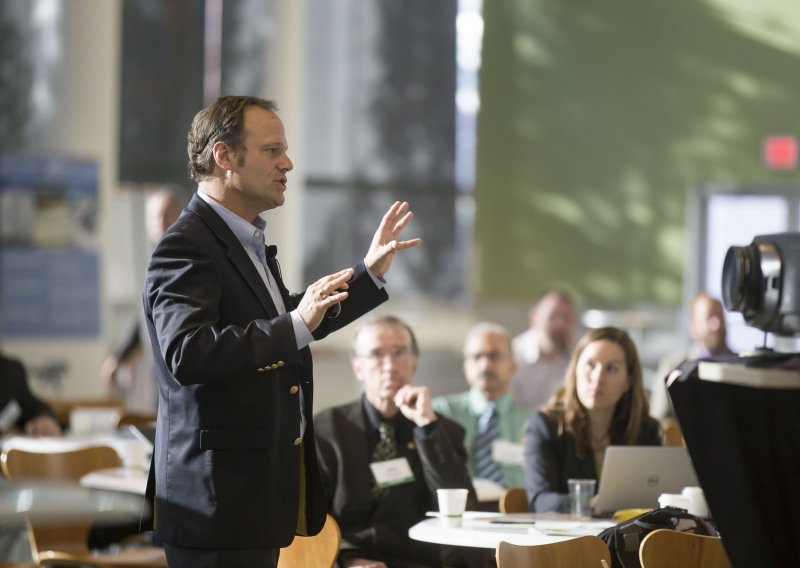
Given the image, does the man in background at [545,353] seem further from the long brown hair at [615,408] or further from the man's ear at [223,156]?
the man's ear at [223,156]

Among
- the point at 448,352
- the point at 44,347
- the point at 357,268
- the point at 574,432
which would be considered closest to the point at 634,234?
the point at 448,352

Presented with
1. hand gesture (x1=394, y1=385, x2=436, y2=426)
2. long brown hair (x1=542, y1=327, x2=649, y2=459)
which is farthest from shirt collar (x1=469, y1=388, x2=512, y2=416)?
hand gesture (x1=394, y1=385, x2=436, y2=426)

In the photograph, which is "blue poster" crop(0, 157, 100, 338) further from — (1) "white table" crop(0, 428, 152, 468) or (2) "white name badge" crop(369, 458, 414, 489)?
(2) "white name badge" crop(369, 458, 414, 489)

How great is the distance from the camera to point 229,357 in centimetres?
265

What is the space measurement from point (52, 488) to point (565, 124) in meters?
6.20

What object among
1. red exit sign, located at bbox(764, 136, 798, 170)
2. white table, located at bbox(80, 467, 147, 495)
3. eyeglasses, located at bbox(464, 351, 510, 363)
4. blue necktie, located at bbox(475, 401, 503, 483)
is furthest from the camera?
red exit sign, located at bbox(764, 136, 798, 170)

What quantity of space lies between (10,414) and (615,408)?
11.0ft

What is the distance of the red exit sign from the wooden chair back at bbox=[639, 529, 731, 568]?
24.1ft

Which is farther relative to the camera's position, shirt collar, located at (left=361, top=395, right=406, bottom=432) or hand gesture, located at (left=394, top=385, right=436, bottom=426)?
shirt collar, located at (left=361, top=395, right=406, bottom=432)

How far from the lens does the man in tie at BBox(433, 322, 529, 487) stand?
5852 mm

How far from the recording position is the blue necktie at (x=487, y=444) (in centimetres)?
584

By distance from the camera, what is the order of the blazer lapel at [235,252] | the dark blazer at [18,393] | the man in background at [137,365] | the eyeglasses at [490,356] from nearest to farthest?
the blazer lapel at [235,252] → the eyeglasses at [490,356] → the dark blazer at [18,393] → the man in background at [137,365]

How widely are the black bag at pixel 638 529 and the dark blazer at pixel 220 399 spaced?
1295 mm

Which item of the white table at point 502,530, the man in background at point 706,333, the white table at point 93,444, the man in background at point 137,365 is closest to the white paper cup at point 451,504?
the white table at point 502,530
